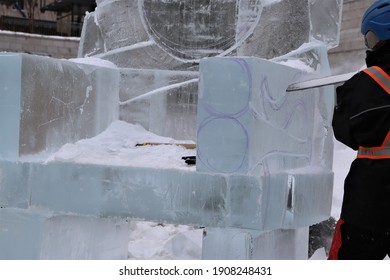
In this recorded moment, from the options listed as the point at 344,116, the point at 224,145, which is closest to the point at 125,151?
the point at 224,145

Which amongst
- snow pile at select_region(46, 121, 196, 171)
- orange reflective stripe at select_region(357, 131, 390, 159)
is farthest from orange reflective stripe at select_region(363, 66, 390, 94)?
snow pile at select_region(46, 121, 196, 171)

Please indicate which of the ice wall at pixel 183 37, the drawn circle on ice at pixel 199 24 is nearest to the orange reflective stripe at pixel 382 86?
the ice wall at pixel 183 37

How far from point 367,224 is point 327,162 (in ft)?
5.69

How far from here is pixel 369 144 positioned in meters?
2.26

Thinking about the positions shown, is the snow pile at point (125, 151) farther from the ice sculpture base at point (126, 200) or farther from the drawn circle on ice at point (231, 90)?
the drawn circle on ice at point (231, 90)

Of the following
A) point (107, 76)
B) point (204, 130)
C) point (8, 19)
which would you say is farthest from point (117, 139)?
point (8, 19)

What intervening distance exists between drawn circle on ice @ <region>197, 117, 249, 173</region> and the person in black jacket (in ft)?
1.92

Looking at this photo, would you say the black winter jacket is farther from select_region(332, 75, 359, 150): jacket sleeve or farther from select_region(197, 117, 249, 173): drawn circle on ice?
select_region(197, 117, 249, 173): drawn circle on ice

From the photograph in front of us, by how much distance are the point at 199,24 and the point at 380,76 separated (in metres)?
2.01

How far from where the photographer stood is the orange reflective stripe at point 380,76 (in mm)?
2209

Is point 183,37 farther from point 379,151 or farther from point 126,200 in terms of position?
point 379,151

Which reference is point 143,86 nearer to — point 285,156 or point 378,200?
point 285,156

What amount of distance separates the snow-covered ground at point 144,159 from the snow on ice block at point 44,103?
10 cm

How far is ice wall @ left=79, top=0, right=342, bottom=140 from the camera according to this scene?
3.74 metres
